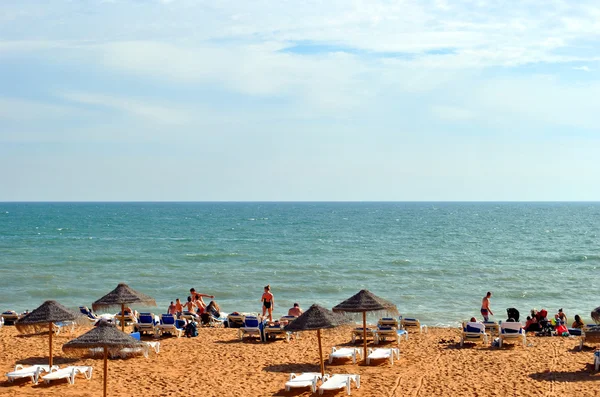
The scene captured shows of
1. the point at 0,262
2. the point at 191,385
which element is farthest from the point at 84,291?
the point at 191,385

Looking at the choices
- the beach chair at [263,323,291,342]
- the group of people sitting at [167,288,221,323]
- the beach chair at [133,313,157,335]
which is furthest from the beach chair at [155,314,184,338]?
the beach chair at [263,323,291,342]

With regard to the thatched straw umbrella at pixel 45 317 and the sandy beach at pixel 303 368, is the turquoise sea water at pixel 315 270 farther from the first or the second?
the thatched straw umbrella at pixel 45 317

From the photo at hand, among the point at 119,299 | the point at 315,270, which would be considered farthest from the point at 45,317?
the point at 315,270

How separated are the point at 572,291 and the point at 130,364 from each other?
23.6m

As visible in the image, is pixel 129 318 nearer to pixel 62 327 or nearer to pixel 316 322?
pixel 62 327

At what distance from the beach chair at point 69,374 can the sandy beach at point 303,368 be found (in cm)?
12

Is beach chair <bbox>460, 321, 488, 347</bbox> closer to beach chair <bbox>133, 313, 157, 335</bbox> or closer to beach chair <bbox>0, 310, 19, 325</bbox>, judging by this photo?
beach chair <bbox>133, 313, 157, 335</bbox>

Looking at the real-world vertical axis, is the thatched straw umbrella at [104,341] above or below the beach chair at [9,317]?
above

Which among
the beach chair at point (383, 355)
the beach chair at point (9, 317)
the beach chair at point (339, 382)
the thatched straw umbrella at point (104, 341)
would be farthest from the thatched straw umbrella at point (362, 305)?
the beach chair at point (9, 317)

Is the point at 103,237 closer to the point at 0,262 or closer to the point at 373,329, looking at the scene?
the point at 0,262

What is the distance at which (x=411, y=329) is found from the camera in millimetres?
18062

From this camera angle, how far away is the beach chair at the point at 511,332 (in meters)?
15.6

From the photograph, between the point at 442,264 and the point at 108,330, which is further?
the point at 442,264

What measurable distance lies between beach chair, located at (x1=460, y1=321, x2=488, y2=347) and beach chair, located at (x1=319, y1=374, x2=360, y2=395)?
5051 mm
